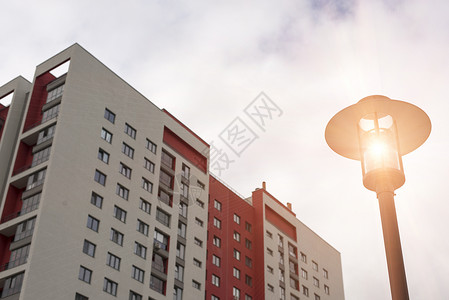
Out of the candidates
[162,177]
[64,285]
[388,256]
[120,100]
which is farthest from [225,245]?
[388,256]

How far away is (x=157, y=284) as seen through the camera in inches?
1825

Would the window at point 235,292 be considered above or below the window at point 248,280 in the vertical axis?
below

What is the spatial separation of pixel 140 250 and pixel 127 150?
27.1ft

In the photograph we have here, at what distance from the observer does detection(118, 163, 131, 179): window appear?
153ft

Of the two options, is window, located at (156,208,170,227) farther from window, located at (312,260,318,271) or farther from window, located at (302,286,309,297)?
window, located at (312,260,318,271)

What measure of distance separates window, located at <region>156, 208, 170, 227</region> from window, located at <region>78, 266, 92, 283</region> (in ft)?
32.5

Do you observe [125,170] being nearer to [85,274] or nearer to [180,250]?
[180,250]

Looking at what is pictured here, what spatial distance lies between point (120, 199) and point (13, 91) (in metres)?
13.7

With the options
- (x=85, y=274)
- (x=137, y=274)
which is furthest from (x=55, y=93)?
(x=137, y=274)

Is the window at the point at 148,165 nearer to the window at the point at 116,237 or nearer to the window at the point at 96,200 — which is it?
the window at the point at 96,200

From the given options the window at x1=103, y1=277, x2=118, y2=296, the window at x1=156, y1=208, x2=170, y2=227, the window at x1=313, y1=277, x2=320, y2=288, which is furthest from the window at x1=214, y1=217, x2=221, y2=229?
the window at x1=313, y1=277, x2=320, y2=288

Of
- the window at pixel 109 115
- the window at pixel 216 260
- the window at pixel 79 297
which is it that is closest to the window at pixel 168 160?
the window at pixel 109 115

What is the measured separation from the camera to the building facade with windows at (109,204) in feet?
129

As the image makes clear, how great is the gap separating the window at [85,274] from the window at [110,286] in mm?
1487
